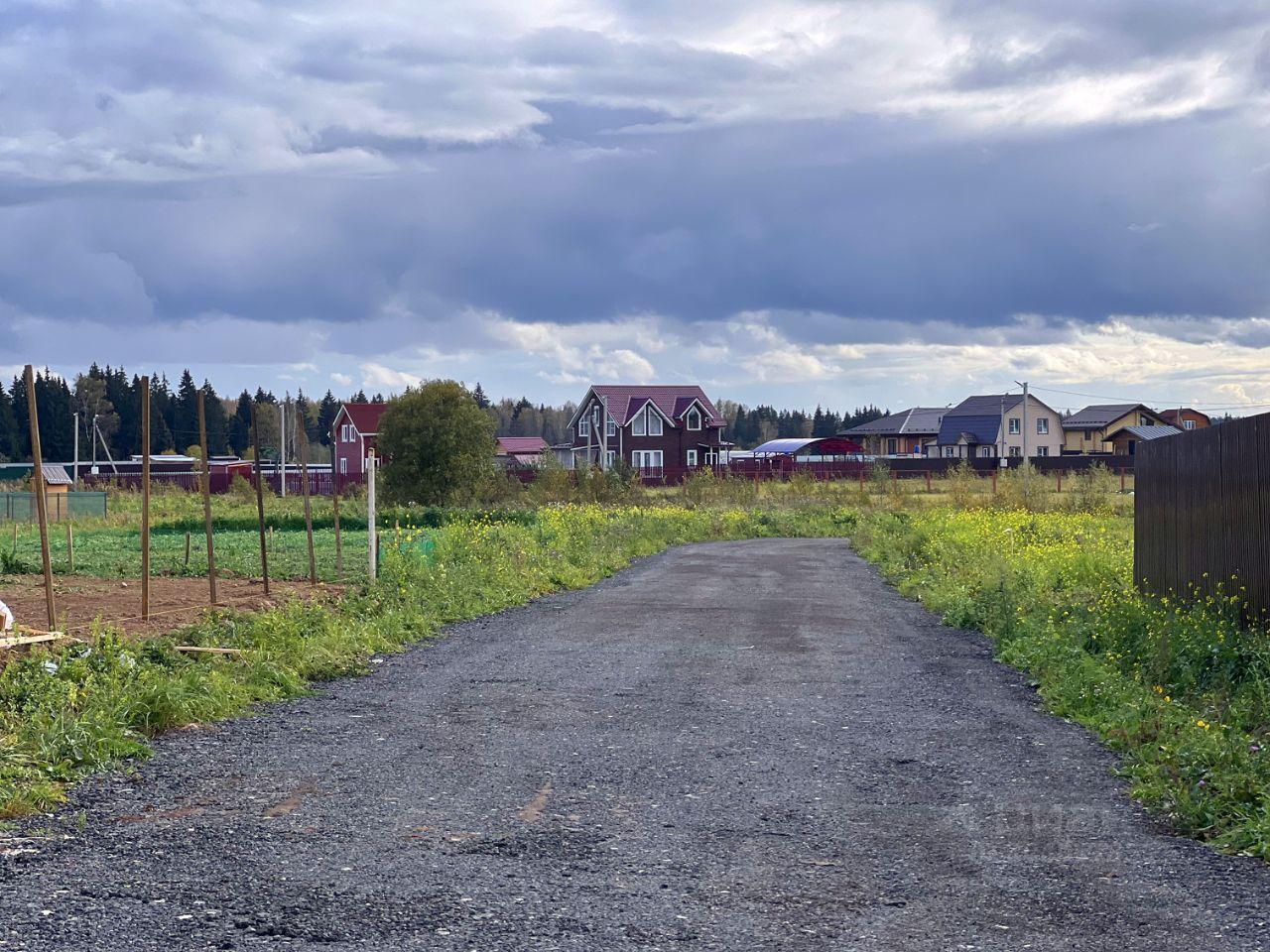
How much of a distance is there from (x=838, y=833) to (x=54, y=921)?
3.74m

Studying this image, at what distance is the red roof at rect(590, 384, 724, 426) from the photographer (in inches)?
3337

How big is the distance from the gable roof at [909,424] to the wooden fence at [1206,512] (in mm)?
96431

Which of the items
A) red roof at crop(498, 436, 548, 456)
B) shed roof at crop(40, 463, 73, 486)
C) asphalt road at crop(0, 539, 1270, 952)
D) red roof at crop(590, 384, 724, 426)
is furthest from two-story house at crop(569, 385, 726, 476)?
asphalt road at crop(0, 539, 1270, 952)

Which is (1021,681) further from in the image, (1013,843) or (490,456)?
(490,456)

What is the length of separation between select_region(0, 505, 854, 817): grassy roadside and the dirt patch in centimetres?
88

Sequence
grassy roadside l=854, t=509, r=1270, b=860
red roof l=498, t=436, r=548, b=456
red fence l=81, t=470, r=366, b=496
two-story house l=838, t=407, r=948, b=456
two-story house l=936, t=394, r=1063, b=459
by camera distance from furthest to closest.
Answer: red roof l=498, t=436, r=548, b=456 → two-story house l=838, t=407, r=948, b=456 → two-story house l=936, t=394, r=1063, b=459 → red fence l=81, t=470, r=366, b=496 → grassy roadside l=854, t=509, r=1270, b=860

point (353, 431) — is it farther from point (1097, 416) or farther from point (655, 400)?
point (1097, 416)

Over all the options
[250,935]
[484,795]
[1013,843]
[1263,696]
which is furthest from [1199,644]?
[250,935]

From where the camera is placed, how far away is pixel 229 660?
1138 centimetres

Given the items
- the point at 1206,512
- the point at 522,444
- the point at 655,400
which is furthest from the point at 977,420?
the point at 1206,512

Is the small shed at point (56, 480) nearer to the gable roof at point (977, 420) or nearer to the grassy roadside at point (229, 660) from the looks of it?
the grassy roadside at point (229, 660)

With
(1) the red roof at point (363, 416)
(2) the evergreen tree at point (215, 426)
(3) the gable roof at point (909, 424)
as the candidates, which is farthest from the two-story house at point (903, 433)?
(2) the evergreen tree at point (215, 426)

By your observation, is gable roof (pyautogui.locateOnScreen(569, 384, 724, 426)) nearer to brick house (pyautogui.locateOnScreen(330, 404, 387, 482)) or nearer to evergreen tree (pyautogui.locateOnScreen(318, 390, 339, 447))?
brick house (pyautogui.locateOnScreen(330, 404, 387, 482))

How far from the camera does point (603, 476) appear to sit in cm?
4766
